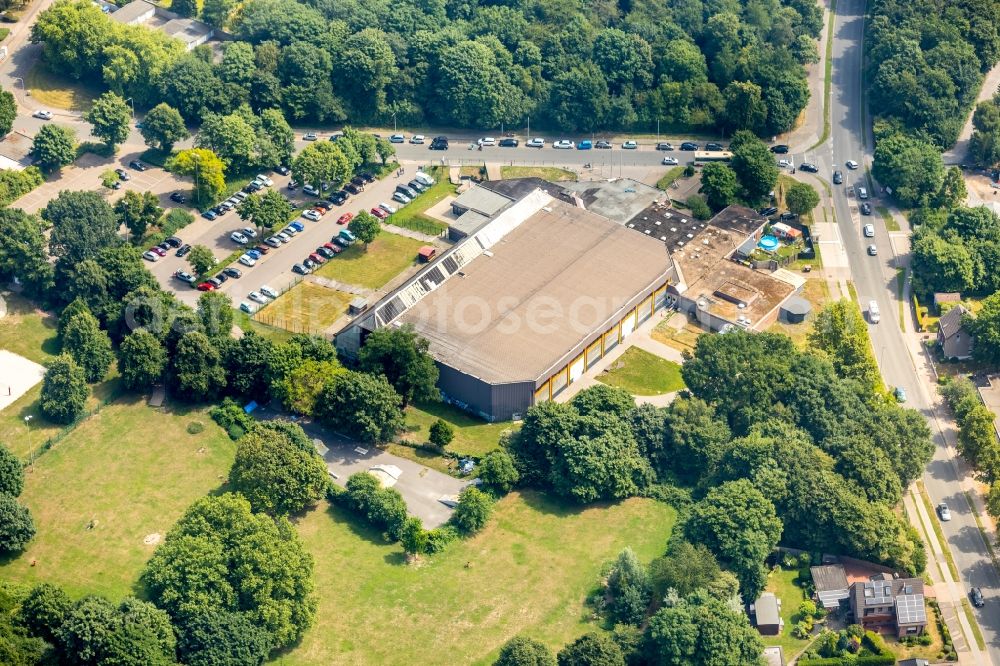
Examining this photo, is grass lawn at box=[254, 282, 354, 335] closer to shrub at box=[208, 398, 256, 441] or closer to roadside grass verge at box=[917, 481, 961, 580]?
shrub at box=[208, 398, 256, 441]

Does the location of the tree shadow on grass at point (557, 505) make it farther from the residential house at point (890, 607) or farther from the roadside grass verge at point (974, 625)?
the roadside grass verge at point (974, 625)

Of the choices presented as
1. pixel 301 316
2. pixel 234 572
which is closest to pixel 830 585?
pixel 234 572

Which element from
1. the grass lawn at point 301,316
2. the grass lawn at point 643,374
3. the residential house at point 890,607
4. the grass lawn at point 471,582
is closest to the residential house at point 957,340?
the grass lawn at point 643,374

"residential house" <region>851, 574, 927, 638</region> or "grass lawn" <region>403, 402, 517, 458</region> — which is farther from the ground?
"residential house" <region>851, 574, 927, 638</region>

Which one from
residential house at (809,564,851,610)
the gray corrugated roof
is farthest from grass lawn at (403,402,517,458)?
the gray corrugated roof

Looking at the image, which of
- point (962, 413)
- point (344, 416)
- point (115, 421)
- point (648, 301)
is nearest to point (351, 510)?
point (344, 416)

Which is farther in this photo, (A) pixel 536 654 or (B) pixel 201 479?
(B) pixel 201 479

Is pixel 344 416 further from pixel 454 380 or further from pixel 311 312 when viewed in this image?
pixel 311 312
